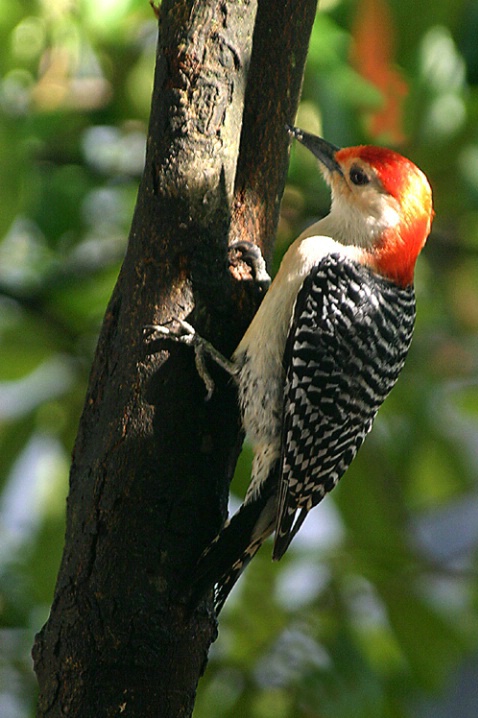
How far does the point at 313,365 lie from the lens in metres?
2.50

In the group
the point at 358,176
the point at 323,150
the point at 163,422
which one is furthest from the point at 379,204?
→ the point at 163,422

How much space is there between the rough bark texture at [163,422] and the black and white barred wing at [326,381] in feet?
0.80

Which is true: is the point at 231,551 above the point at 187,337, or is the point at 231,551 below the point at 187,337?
below

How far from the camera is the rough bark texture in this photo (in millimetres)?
2070

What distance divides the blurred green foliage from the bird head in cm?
12

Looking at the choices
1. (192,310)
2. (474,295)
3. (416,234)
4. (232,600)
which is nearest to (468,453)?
(474,295)

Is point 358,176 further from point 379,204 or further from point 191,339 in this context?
point 191,339

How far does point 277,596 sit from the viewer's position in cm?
350

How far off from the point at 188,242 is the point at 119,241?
5.39ft

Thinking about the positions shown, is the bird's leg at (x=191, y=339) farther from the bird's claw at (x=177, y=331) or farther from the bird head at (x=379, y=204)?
the bird head at (x=379, y=204)

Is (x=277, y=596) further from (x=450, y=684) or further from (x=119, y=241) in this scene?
(x=119, y=241)

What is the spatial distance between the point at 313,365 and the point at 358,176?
0.73 metres

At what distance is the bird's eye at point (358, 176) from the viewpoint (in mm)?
2887

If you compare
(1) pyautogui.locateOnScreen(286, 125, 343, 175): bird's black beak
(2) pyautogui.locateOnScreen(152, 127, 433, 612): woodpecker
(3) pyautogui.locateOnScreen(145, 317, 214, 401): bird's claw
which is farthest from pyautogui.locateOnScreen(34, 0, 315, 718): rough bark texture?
(1) pyautogui.locateOnScreen(286, 125, 343, 175): bird's black beak
